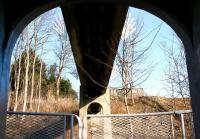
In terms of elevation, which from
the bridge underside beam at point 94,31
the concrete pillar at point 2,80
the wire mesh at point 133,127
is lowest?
the wire mesh at point 133,127

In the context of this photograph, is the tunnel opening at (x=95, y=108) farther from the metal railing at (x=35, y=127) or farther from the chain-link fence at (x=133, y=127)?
the metal railing at (x=35, y=127)

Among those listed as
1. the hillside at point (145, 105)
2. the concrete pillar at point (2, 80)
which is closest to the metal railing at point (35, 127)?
the concrete pillar at point (2, 80)

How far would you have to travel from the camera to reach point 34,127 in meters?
9.76

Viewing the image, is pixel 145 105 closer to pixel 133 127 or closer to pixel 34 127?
pixel 133 127

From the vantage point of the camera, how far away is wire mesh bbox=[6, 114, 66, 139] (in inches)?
355

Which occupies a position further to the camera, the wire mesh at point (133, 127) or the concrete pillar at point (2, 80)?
the wire mesh at point (133, 127)

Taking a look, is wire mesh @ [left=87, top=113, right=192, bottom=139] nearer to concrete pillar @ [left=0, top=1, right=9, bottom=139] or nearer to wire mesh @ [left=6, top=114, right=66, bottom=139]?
wire mesh @ [left=6, top=114, right=66, bottom=139]

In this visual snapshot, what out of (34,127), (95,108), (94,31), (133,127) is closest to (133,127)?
(133,127)

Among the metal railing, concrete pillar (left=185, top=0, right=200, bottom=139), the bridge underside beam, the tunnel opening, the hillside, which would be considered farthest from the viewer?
the hillside

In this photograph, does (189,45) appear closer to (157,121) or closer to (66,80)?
(157,121)

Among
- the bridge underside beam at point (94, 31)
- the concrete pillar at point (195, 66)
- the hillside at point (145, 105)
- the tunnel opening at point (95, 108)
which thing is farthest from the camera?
the hillside at point (145, 105)

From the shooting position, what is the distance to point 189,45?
8.53ft

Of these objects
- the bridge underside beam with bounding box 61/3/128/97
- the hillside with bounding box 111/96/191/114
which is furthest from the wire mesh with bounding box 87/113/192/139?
the hillside with bounding box 111/96/191/114

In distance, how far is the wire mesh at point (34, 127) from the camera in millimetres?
9023
